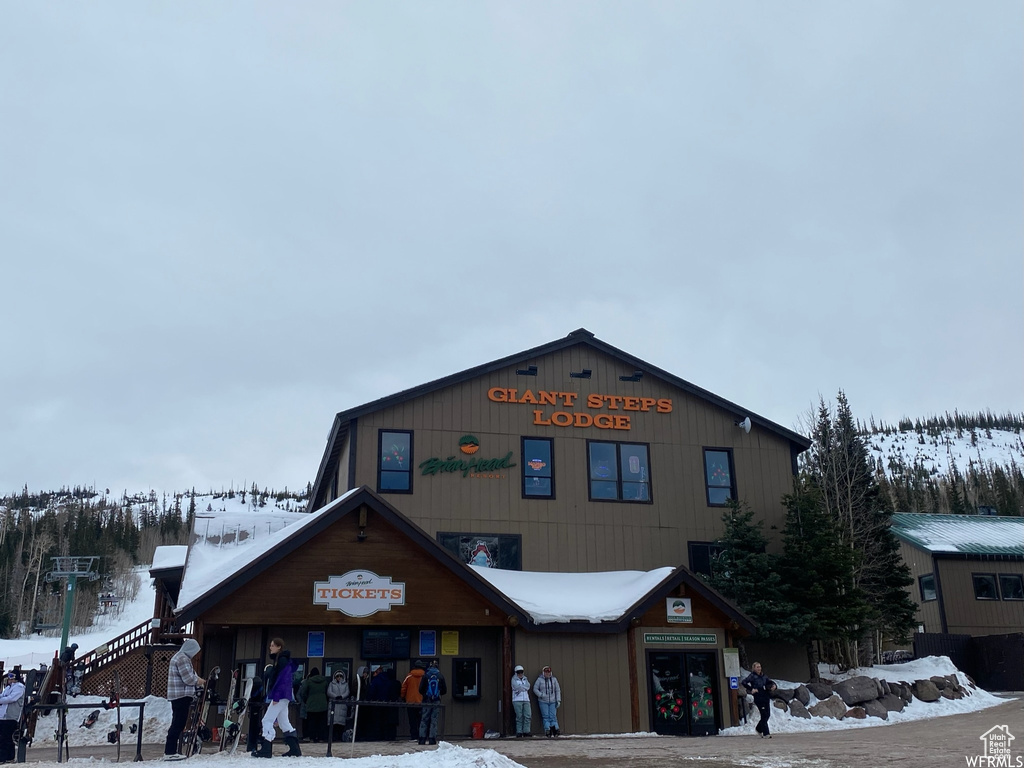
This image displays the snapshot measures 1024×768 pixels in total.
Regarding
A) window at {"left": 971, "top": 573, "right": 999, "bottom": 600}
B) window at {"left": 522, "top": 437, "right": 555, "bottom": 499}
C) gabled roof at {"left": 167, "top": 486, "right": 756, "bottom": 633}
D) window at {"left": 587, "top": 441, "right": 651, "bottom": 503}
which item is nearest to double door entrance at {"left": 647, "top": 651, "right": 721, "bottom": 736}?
gabled roof at {"left": 167, "top": 486, "right": 756, "bottom": 633}

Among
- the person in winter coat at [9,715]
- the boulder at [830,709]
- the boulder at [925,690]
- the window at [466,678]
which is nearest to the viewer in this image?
the person in winter coat at [9,715]

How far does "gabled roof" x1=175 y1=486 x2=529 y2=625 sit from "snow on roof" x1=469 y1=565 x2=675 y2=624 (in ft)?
1.33

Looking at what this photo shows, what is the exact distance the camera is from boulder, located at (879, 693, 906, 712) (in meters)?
22.1

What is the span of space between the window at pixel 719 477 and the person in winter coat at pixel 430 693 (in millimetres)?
10546

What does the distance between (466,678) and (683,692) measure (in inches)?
201

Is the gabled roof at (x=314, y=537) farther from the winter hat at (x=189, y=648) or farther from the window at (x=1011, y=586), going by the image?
the window at (x=1011, y=586)

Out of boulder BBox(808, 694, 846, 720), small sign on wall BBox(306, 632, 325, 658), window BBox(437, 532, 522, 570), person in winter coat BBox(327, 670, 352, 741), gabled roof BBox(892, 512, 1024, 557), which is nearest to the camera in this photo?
person in winter coat BBox(327, 670, 352, 741)

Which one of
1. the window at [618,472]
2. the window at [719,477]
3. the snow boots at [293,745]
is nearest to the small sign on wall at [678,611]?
the window at [618,472]

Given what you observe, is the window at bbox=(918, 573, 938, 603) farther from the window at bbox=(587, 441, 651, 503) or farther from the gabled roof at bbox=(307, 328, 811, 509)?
the window at bbox=(587, 441, 651, 503)

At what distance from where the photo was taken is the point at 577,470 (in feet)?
84.3

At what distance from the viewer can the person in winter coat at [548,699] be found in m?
19.5

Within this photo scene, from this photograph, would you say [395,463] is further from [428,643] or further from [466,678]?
[466,678]

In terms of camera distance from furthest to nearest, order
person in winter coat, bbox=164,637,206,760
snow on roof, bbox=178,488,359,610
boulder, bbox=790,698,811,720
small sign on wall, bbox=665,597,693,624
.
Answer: small sign on wall, bbox=665,597,693,624, boulder, bbox=790,698,811,720, snow on roof, bbox=178,488,359,610, person in winter coat, bbox=164,637,206,760
